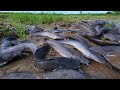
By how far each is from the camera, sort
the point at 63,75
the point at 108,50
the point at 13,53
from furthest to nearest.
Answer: the point at 108,50 < the point at 13,53 < the point at 63,75

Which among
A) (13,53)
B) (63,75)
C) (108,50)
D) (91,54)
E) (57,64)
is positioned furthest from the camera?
(108,50)

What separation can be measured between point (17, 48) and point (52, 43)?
20.9 inches

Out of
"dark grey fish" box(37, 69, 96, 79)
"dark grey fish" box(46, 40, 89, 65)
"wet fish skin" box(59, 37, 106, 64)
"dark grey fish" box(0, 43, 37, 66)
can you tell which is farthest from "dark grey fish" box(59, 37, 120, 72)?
"dark grey fish" box(0, 43, 37, 66)

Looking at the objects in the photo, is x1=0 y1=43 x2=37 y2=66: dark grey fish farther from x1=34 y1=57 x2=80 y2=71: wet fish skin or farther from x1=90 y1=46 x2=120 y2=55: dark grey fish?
x1=90 y1=46 x2=120 y2=55: dark grey fish

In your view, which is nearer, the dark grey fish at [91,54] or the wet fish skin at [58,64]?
the wet fish skin at [58,64]

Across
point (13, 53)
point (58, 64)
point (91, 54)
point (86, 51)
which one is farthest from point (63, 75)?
point (13, 53)

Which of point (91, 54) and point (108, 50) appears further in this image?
point (108, 50)

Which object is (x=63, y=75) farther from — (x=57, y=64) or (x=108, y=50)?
(x=108, y=50)

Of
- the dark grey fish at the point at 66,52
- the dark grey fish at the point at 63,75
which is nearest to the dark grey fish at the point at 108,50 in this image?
the dark grey fish at the point at 66,52

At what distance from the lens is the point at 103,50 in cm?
332

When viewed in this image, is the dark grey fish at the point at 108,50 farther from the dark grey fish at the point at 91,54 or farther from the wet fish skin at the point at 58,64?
the wet fish skin at the point at 58,64
